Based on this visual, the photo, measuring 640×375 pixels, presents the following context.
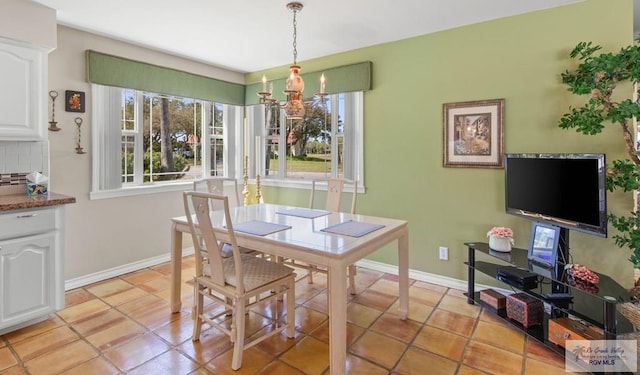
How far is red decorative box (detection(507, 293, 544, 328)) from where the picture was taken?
2.40 meters

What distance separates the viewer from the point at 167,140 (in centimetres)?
409

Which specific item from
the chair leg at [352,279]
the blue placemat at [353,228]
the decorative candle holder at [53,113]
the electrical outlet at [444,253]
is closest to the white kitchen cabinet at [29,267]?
the decorative candle holder at [53,113]

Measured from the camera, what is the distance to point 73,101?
3127 millimetres

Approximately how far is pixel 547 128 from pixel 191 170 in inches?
155

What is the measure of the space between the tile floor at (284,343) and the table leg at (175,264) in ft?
0.37

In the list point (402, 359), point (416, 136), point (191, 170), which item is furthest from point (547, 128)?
point (191, 170)

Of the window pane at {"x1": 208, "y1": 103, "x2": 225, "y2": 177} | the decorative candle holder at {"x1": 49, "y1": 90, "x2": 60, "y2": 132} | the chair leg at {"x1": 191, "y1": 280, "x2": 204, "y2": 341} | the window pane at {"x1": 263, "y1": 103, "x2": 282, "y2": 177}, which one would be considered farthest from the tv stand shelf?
the decorative candle holder at {"x1": 49, "y1": 90, "x2": 60, "y2": 132}

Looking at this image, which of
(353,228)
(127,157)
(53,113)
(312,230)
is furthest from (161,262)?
(353,228)

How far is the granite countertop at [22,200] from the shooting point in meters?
2.31

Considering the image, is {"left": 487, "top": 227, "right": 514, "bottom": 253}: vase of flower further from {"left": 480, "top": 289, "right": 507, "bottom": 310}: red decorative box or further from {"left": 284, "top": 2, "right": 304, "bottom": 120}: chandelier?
{"left": 284, "top": 2, "right": 304, "bottom": 120}: chandelier

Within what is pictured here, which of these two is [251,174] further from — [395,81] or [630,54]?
[630,54]

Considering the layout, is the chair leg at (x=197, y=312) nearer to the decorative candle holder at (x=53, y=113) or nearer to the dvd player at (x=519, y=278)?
the decorative candle holder at (x=53, y=113)

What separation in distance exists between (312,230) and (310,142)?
2.18 m

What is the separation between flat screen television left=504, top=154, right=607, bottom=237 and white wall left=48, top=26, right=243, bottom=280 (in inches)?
144
